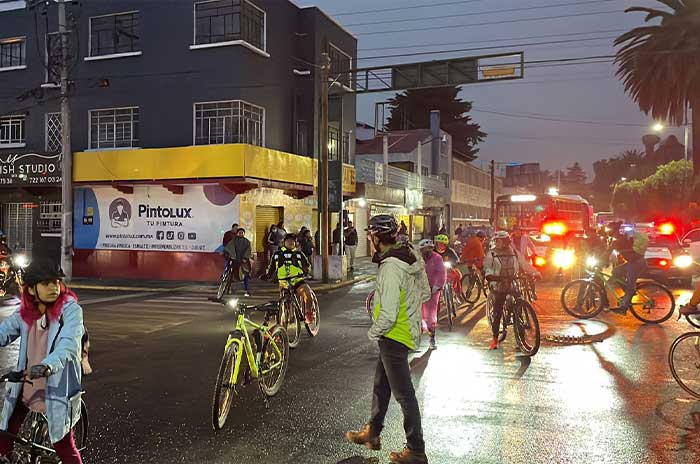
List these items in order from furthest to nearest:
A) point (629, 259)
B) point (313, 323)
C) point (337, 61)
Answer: point (337, 61)
point (629, 259)
point (313, 323)

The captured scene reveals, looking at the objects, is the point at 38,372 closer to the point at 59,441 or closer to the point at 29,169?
the point at 59,441

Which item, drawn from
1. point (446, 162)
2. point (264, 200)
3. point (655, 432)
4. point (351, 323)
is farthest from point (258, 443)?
point (446, 162)

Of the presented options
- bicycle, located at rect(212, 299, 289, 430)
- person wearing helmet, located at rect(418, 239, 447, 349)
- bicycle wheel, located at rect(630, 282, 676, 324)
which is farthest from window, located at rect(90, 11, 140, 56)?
bicycle wheel, located at rect(630, 282, 676, 324)

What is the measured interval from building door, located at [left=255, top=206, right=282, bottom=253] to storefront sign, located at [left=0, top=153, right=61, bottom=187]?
22.4 feet

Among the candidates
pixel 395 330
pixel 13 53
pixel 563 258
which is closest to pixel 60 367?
pixel 395 330

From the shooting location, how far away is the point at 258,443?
16.7 ft

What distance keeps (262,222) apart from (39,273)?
17257 mm

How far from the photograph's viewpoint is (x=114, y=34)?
21.4m

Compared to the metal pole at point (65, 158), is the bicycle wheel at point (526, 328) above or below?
below

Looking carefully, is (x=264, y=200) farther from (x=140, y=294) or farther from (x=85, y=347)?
(x=85, y=347)

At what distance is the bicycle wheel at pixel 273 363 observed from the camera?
20.8 feet

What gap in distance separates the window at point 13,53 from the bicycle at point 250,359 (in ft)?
69.8

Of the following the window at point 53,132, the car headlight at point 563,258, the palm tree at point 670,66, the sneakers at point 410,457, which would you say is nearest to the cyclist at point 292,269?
the sneakers at point 410,457

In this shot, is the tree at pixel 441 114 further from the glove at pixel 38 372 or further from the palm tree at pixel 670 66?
the glove at pixel 38 372
